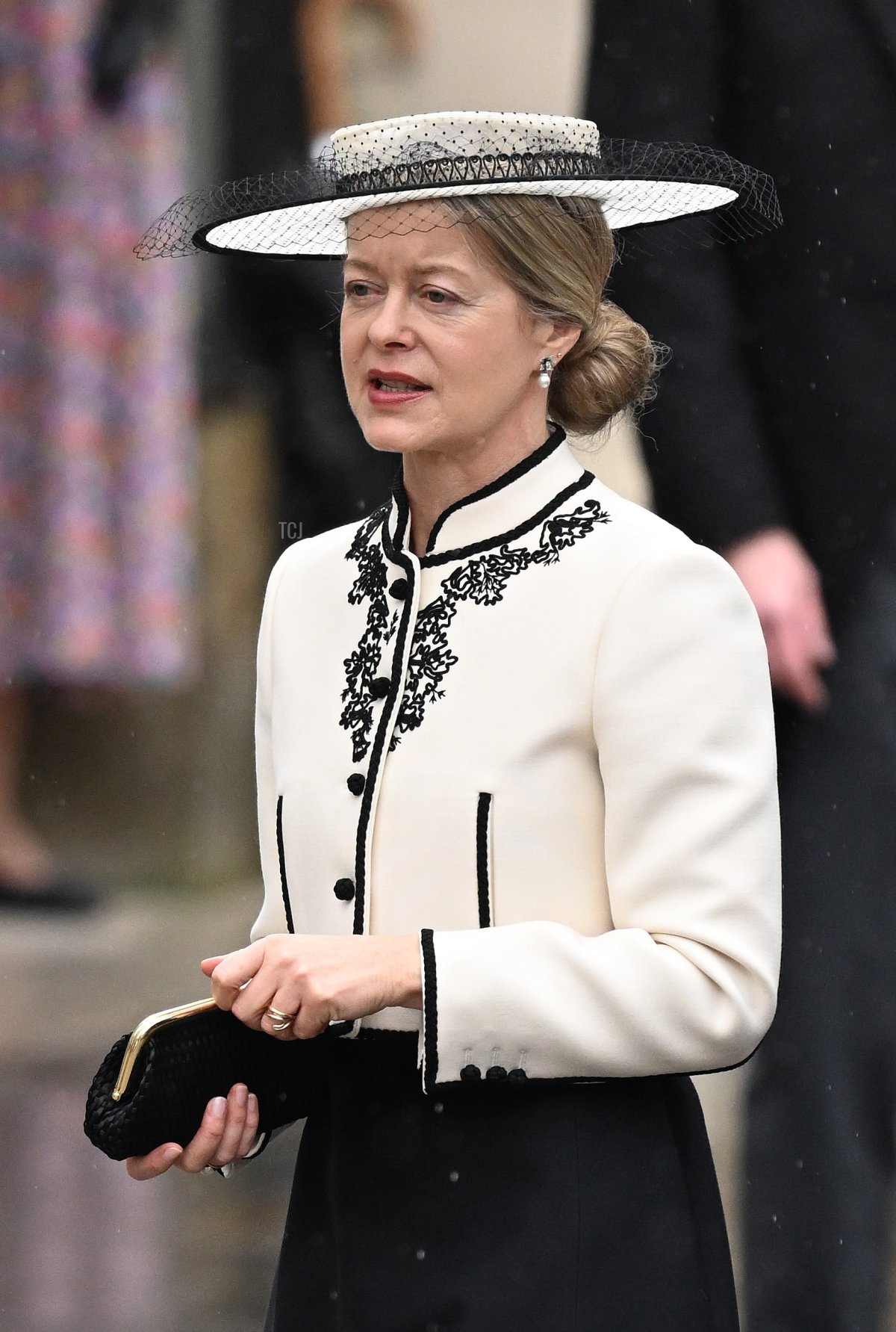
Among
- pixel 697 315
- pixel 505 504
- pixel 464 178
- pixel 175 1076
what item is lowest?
pixel 175 1076

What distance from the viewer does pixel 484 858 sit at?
1480 mm

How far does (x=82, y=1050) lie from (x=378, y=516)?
2390 millimetres

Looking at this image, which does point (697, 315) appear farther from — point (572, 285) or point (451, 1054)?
point (451, 1054)

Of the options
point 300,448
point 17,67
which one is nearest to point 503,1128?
point 300,448

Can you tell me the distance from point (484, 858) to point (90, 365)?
8.38ft

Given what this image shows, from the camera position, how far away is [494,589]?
5.11 ft

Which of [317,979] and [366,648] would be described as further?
[366,648]

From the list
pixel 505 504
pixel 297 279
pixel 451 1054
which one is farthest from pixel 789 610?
pixel 451 1054

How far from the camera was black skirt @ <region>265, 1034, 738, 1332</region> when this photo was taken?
148 centimetres

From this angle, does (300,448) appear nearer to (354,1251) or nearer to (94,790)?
(94,790)

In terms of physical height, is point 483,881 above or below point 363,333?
below

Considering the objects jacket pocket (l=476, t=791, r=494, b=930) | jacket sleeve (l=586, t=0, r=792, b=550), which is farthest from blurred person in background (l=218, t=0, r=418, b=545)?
jacket pocket (l=476, t=791, r=494, b=930)

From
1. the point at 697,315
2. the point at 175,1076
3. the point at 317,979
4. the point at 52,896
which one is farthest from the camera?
the point at 52,896

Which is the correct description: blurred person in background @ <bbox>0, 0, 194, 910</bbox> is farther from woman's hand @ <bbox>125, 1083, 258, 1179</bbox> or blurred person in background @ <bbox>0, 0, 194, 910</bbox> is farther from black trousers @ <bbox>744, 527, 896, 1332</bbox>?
woman's hand @ <bbox>125, 1083, 258, 1179</bbox>
